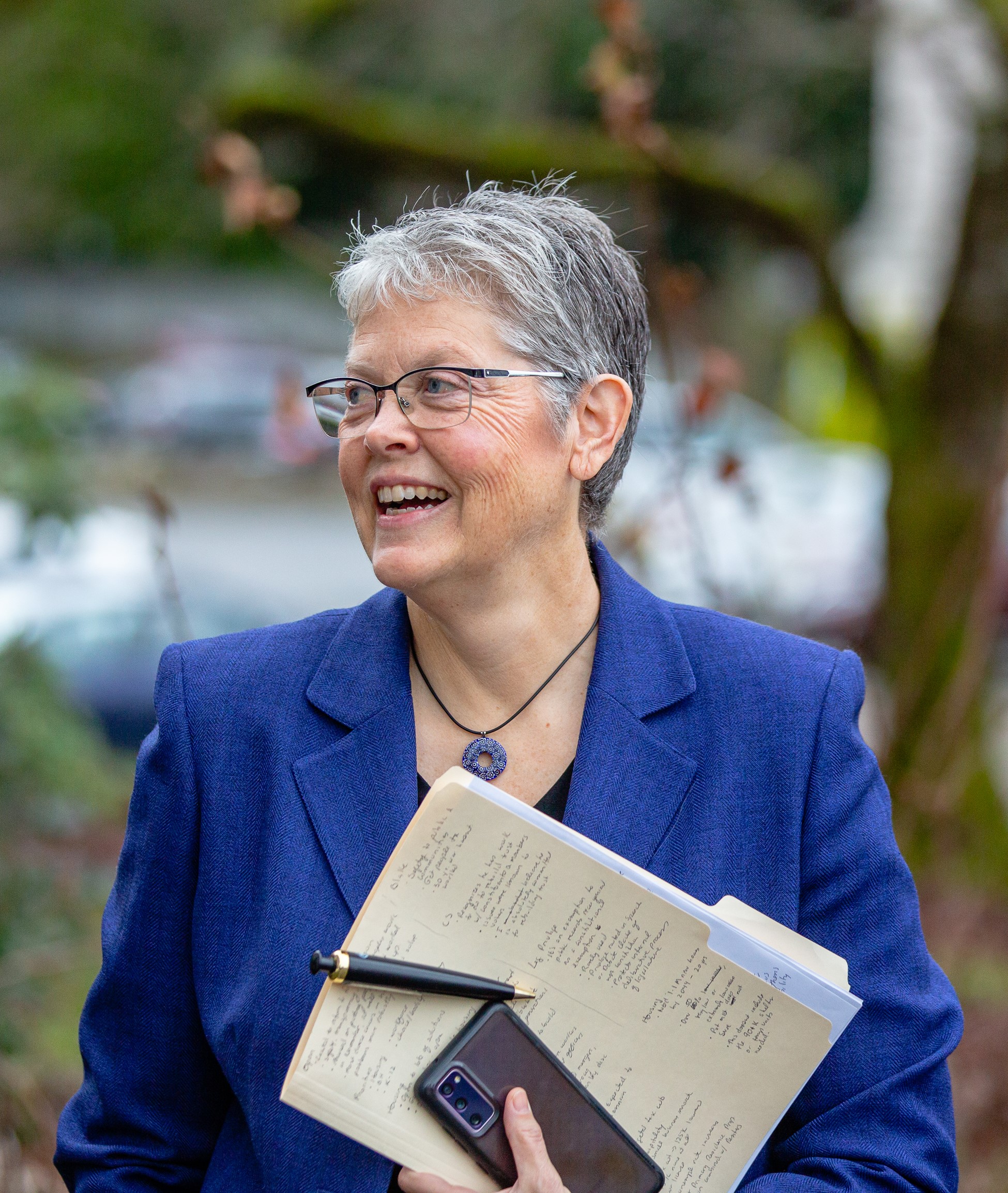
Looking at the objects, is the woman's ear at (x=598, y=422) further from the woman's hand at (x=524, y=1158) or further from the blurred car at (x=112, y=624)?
the blurred car at (x=112, y=624)

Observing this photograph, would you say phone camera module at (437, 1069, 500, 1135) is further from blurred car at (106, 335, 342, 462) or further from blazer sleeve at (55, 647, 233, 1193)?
blurred car at (106, 335, 342, 462)

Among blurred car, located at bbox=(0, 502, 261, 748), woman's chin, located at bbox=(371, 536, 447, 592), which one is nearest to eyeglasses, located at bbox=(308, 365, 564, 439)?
woman's chin, located at bbox=(371, 536, 447, 592)

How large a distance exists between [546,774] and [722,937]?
0.41 meters

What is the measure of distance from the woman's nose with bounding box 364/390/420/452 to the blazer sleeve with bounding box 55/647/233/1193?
0.46 meters

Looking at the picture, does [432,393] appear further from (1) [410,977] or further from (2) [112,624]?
(2) [112,624]

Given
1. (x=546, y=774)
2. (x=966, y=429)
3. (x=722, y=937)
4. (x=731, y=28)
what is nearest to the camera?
(x=722, y=937)

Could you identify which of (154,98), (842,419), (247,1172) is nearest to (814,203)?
(247,1172)

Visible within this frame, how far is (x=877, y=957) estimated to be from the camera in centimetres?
175

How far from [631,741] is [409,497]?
45cm

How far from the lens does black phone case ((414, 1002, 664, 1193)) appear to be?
5.04ft

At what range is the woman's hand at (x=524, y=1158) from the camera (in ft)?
4.98

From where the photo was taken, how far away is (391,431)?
5.88 feet

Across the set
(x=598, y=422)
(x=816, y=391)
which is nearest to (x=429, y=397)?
(x=598, y=422)

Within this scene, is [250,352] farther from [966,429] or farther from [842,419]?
[966,429]
